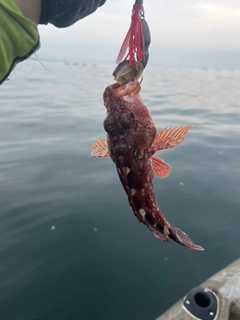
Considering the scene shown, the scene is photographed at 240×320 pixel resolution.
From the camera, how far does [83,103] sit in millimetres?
16562

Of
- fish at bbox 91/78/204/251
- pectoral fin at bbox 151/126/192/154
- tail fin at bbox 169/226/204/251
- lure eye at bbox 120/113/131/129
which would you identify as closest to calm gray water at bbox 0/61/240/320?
tail fin at bbox 169/226/204/251

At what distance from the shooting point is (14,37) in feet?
5.93

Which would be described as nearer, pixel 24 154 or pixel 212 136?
pixel 24 154

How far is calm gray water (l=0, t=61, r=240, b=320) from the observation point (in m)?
3.82

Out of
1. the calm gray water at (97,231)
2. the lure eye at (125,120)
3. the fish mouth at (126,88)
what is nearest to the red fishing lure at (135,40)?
the fish mouth at (126,88)

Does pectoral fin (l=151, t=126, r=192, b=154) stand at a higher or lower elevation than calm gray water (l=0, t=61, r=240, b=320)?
higher

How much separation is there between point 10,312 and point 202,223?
3617 mm

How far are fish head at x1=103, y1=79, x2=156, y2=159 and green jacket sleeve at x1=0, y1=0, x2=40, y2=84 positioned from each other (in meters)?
0.77

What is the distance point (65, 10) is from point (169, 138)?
1.63 meters

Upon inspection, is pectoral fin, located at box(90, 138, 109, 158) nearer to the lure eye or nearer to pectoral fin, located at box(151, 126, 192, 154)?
the lure eye

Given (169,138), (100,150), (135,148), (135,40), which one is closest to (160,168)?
(169,138)

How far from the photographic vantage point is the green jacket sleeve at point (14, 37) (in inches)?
66.4

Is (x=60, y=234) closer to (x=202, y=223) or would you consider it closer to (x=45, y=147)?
(x=202, y=223)

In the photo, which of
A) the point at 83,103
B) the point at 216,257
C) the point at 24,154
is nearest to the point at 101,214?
the point at 216,257
